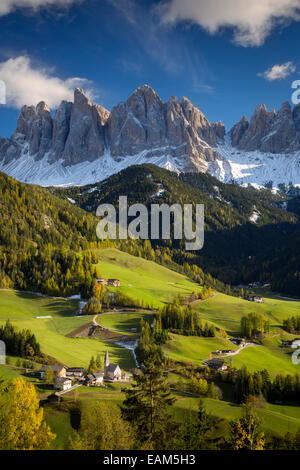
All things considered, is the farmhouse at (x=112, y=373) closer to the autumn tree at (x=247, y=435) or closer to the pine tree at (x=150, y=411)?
the autumn tree at (x=247, y=435)

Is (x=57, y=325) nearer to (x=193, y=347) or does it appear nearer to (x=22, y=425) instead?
(x=193, y=347)

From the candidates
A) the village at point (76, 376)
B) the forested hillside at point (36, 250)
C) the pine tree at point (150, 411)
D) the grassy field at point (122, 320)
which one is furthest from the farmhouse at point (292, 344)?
the pine tree at point (150, 411)

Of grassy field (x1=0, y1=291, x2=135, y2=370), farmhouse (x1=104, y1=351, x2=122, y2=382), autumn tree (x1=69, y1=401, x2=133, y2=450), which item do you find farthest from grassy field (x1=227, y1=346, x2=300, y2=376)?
autumn tree (x1=69, y1=401, x2=133, y2=450)

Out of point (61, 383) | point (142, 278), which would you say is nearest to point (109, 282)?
point (142, 278)

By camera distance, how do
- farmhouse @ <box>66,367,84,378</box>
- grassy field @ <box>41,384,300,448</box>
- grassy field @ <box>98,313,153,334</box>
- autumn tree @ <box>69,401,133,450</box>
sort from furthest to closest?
grassy field @ <box>98,313,153,334</box> → farmhouse @ <box>66,367,84,378</box> → grassy field @ <box>41,384,300,448</box> → autumn tree @ <box>69,401,133,450</box>

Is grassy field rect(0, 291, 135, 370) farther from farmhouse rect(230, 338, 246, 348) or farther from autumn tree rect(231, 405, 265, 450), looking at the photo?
autumn tree rect(231, 405, 265, 450)

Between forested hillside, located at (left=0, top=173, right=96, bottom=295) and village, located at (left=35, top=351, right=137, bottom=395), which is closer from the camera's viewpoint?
village, located at (left=35, top=351, right=137, bottom=395)

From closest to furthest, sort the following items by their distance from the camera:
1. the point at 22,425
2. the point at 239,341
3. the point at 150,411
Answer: the point at 150,411 < the point at 22,425 < the point at 239,341
